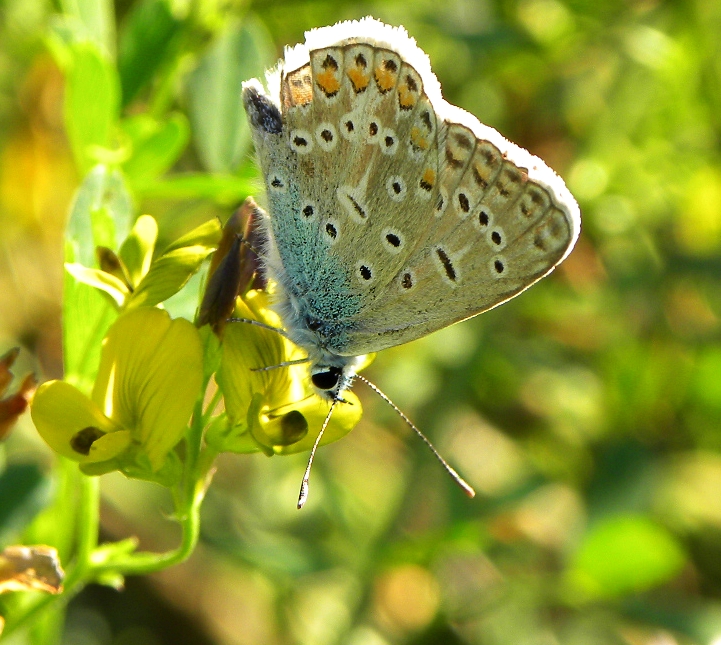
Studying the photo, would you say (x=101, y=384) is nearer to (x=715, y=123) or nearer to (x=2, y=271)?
(x=2, y=271)

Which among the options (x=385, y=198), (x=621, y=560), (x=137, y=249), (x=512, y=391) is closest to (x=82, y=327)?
(x=137, y=249)

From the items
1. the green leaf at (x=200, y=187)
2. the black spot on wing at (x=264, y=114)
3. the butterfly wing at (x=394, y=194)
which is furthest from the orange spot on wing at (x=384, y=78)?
the green leaf at (x=200, y=187)

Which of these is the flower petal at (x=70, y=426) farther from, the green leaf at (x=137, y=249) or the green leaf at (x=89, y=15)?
the green leaf at (x=89, y=15)

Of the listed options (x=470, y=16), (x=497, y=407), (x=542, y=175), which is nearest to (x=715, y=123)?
(x=470, y=16)

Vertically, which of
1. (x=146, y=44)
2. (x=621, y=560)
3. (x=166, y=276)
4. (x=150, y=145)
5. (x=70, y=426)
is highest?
(x=146, y=44)

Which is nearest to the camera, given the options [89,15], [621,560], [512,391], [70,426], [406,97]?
[70,426]

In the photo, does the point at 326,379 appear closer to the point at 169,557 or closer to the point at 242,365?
the point at 242,365
